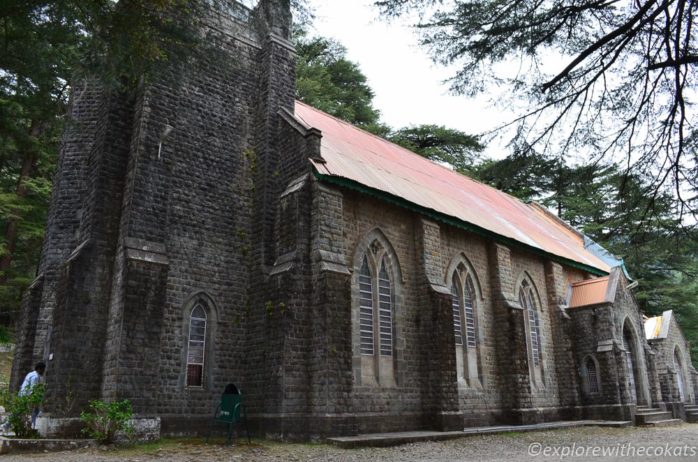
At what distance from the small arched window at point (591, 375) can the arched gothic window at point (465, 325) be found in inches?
233

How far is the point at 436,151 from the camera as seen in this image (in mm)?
34219

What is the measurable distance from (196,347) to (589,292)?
15.8 meters

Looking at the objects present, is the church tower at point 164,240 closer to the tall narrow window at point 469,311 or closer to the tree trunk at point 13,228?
the tall narrow window at point 469,311

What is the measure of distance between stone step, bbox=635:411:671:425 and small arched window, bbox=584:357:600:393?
156cm

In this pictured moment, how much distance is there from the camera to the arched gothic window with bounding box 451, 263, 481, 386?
55.8 feet

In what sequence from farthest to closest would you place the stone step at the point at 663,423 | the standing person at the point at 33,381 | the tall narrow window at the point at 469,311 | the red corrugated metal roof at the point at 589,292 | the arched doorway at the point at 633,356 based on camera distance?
the arched doorway at the point at 633,356 → the red corrugated metal roof at the point at 589,292 → the stone step at the point at 663,423 → the tall narrow window at the point at 469,311 → the standing person at the point at 33,381

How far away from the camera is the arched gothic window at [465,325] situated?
17.0 metres

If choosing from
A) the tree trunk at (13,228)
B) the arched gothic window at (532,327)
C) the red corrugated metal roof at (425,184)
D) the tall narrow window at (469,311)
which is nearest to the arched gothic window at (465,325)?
the tall narrow window at (469,311)

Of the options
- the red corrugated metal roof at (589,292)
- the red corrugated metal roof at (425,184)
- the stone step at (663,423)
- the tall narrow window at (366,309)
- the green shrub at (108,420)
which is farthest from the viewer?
the red corrugated metal roof at (589,292)

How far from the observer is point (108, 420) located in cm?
1107

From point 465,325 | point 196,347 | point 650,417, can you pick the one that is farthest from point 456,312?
point 650,417

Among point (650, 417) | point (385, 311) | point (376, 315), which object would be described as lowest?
point (650, 417)

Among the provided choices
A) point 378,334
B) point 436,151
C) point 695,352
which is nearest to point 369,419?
point 378,334

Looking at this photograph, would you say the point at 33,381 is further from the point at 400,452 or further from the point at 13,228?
the point at 13,228
